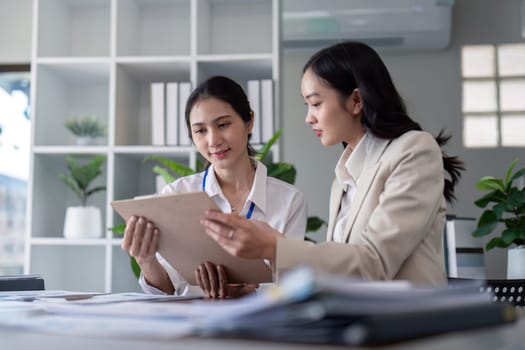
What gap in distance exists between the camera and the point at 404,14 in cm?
354

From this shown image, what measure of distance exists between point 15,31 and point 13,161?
707 millimetres

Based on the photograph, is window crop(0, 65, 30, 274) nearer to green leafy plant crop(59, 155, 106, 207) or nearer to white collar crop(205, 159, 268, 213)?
green leafy plant crop(59, 155, 106, 207)

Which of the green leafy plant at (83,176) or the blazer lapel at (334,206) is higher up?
the green leafy plant at (83,176)

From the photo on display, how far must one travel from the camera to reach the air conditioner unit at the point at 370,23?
11.5 feet

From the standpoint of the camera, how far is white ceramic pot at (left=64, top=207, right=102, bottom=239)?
9.48 ft

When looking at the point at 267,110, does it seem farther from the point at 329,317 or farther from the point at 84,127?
the point at 329,317

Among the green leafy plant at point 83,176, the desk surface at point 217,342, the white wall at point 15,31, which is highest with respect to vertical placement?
the white wall at point 15,31

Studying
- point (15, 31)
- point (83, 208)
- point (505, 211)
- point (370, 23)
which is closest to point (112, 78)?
point (83, 208)

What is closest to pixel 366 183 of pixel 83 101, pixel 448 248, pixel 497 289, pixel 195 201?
pixel 195 201

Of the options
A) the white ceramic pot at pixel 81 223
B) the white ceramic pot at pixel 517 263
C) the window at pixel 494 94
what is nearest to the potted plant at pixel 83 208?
the white ceramic pot at pixel 81 223

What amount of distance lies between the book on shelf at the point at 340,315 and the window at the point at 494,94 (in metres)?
3.27

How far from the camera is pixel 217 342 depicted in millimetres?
524

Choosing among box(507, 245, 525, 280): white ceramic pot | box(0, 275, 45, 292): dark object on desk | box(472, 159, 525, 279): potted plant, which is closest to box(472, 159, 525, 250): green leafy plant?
box(472, 159, 525, 279): potted plant

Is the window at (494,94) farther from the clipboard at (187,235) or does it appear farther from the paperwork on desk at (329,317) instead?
the paperwork on desk at (329,317)
